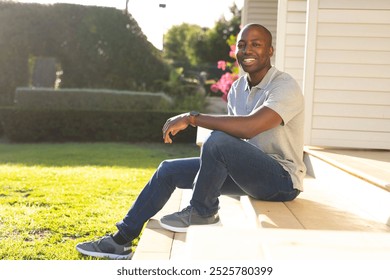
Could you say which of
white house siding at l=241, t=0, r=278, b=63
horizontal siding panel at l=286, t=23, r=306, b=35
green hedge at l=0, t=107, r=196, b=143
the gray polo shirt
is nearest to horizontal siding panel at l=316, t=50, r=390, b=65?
horizontal siding panel at l=286, t=23, r=306, b=35

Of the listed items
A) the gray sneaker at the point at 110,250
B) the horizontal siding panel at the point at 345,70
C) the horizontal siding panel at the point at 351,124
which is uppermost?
the horizontal siding panel at the point at 345,70

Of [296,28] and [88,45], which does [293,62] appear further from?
[88,45]

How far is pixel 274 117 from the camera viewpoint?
2.66 meters

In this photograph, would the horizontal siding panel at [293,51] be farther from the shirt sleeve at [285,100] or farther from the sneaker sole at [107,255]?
the sneaker sole at [107,255]

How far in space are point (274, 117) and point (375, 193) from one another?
685 mm

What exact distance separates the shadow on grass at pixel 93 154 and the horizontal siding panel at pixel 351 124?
13.5 feet

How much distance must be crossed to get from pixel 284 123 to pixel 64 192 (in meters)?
3.60

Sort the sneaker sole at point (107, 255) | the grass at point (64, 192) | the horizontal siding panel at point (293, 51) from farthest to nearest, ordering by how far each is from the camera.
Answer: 1. the horizontal siding panel at point (293, 51)
2. the grass at point (64, 192)
3. the sneaker sole at point (107, 255)

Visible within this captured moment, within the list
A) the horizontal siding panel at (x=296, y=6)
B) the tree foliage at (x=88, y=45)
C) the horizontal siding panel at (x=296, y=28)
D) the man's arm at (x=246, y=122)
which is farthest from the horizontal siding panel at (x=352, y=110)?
the tree foliage at (x=88, y=45)

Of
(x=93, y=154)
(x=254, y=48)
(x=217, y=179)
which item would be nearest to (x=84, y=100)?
(x=93, y=154)

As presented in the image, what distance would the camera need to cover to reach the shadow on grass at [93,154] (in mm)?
8555

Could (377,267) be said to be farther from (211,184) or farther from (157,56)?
(157,56)

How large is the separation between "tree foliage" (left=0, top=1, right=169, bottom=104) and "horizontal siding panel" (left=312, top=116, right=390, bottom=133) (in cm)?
1120

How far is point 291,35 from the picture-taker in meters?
5.37
